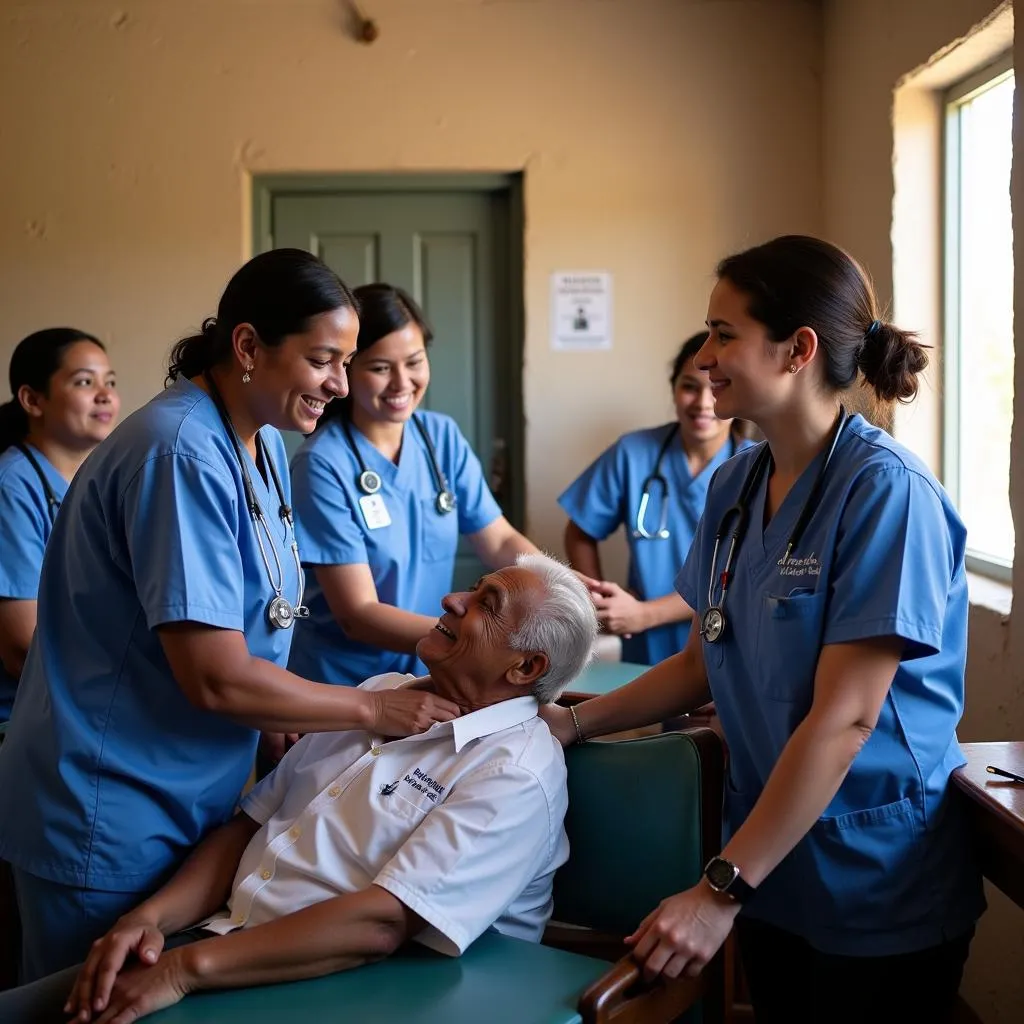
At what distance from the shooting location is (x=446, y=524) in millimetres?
2721

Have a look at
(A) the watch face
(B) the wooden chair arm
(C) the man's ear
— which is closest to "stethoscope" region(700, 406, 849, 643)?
(C) the man's ear

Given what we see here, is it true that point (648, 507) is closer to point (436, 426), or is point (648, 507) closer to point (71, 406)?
point (436, 426)

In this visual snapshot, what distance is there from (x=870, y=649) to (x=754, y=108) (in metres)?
2.99

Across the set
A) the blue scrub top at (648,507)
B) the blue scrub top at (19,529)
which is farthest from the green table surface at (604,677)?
the blue scrub top at (19,529)

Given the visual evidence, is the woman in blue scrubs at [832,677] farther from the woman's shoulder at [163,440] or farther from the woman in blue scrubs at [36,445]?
the woman in blue scrubs at [36,445]

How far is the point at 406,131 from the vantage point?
386 cm

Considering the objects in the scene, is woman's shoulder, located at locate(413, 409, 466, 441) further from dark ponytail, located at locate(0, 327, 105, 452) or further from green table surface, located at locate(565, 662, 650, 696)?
dark ponytail, located at locate(0, 327, 105, 452)

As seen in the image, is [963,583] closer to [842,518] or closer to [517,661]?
[842,518]

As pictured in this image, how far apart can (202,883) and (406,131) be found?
292 centimetres

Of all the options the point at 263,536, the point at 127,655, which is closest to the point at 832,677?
the point at 263,536

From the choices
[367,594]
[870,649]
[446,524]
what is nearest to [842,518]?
[870,649]

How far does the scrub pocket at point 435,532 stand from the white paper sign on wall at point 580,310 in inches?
53.9

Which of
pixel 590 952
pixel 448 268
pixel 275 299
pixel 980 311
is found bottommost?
pixel 590 952

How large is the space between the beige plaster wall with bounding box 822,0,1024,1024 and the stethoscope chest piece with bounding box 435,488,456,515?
1.23 metres
